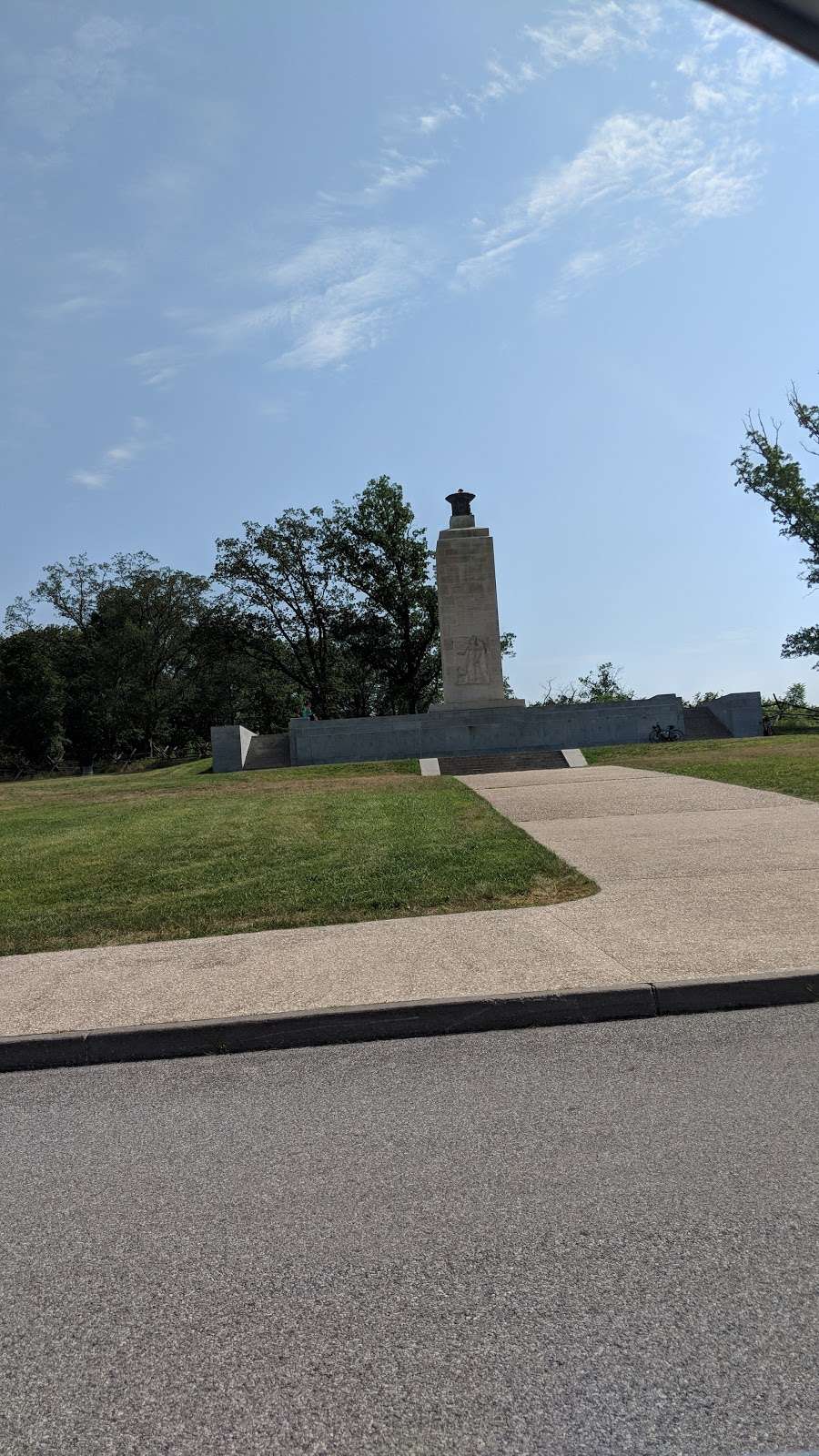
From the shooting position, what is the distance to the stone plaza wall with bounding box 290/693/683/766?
34.2 meters

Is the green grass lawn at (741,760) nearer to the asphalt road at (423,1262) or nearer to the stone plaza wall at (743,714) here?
the stone plaza wall at (743,714)

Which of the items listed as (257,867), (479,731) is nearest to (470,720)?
(479,731)

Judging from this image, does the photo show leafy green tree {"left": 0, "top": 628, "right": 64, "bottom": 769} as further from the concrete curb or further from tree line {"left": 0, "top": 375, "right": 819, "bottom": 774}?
the concrete curb

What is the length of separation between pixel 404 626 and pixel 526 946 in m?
50.5

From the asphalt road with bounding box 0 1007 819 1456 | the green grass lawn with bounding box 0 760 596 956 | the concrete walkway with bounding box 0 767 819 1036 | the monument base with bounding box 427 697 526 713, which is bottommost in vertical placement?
the asphalt road with bounding box 0 1007 819 1456

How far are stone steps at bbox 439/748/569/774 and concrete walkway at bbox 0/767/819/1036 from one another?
16831 mm

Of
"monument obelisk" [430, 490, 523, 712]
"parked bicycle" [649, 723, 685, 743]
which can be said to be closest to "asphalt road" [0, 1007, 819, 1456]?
"parked bicycle" [649, 723, 685, 743]

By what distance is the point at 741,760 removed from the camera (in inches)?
899

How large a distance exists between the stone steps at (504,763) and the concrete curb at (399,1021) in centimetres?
2123

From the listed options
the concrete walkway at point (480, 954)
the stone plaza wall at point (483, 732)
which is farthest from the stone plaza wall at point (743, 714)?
the concrete walkway at point (480, 954)

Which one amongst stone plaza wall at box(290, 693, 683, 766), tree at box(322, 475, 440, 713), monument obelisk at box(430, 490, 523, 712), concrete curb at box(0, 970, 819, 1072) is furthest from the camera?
tree at box(322, 475, 440, 713)

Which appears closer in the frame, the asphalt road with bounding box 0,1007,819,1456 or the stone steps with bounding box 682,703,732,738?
the asphalt road with bounding box 0,1007,819,1456

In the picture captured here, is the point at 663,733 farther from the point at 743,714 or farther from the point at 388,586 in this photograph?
the point at 388,586

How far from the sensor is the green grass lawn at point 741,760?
58.5 ft
